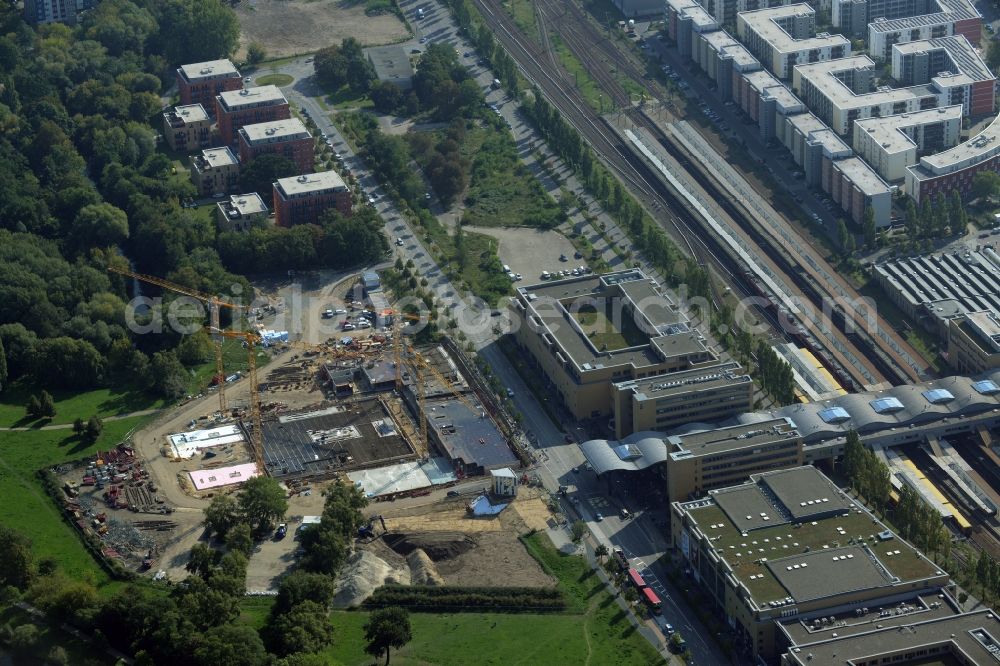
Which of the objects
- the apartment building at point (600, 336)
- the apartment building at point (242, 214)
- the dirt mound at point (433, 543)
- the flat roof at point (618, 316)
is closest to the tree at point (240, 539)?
the dirt mound at point (433, 543)

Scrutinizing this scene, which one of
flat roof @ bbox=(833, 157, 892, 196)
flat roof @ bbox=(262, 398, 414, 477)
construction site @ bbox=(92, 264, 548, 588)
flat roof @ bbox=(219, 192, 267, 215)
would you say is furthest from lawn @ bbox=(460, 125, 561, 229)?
flat roof @ bbox=(262, 398, 414, 477)

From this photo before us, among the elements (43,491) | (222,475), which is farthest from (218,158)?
(43,491)

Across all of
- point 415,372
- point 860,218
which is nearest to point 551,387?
point 415,372

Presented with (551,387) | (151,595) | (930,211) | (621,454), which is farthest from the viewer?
(930,211)

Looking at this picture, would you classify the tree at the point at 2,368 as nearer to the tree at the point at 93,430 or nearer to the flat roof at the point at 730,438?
the tree at the point at 93,430

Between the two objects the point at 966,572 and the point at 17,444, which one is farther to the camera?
the point at 17,444

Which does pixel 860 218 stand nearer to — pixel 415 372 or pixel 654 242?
pixel 654 242
